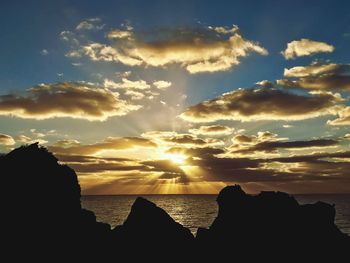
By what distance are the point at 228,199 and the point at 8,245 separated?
2139 cm

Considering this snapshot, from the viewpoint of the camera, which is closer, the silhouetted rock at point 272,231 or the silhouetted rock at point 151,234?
the silhouetted rock at point 151,234

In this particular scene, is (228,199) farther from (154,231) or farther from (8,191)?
(8,191)

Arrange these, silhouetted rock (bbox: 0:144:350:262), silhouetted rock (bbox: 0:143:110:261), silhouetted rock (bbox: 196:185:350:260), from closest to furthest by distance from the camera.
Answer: silhouetted rock (bbox: 0:143:110:261), silhouetted rock (bbox: 0:144:350:262), silhouetted rock (bbox: 196:185:350:260)

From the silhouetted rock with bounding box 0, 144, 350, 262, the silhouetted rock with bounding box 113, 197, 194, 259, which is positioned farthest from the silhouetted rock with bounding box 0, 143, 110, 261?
the silhouetted rock with bounding box 113, 197, 194, 259

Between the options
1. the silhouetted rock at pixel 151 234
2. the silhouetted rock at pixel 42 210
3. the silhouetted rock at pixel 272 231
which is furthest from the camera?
the silhouetted rock at pixel 272 231

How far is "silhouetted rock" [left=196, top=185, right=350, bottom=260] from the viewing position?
119ft

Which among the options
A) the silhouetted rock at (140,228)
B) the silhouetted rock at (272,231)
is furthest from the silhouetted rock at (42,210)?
the silhouetted rock at (272,231)

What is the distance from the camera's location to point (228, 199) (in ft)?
135

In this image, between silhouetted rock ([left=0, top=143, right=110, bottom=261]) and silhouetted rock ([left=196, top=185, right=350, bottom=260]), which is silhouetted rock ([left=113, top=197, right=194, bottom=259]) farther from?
silhouetted rock ([left=196, top=185, right=350, bottom=260])

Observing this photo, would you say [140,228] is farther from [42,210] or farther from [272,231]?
[272,231]

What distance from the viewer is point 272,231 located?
37.1 metres

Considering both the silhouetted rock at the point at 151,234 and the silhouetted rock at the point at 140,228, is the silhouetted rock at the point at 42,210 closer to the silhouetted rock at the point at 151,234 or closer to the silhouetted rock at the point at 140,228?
the silhouetted rock at the point at 140,228

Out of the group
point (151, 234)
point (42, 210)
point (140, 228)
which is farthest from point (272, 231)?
point (42, 210)

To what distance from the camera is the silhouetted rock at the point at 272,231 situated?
36375 millimetres
